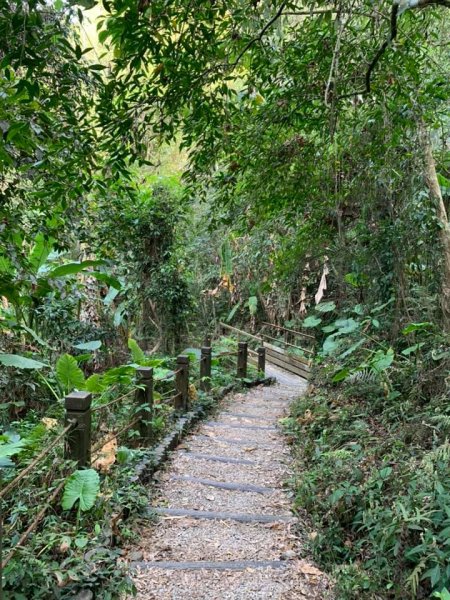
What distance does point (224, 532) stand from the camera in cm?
325

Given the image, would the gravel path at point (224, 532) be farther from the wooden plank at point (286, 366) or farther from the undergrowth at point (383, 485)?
the wooden plank at point (286, 366)

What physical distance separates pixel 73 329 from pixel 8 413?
1.81 metres

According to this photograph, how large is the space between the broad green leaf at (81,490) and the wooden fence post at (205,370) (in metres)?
4.41

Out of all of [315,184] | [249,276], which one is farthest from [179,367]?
[249,276]

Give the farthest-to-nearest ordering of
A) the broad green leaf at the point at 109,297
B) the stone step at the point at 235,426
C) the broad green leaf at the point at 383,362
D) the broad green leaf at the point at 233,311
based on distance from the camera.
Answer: the broad green leaf at the point at 233,311
the broad green leaf at the point at 109,297
the stone step at the point at 235,426
the broad green leaf at the point at 383,362

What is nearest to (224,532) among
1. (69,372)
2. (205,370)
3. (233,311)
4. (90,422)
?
(90,422)

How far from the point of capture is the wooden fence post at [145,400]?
A: 4359mm

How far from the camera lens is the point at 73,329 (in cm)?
660

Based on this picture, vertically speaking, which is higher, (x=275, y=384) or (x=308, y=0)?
(x=308, y=0)

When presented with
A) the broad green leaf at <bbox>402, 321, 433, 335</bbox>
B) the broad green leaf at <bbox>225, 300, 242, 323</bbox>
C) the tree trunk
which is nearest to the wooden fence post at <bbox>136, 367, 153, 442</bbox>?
the broad green leaf at <bbox>402, 321, 433, 335</bbox>

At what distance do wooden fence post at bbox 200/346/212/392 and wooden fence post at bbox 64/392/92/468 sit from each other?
4239 mm

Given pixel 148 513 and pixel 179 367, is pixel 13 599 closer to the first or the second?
pixel 148 513

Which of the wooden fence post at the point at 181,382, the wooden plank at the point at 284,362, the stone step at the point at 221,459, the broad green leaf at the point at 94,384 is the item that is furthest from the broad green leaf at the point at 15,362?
the wooden plank at the point at 284,362

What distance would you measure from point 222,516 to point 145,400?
55.3 inches
